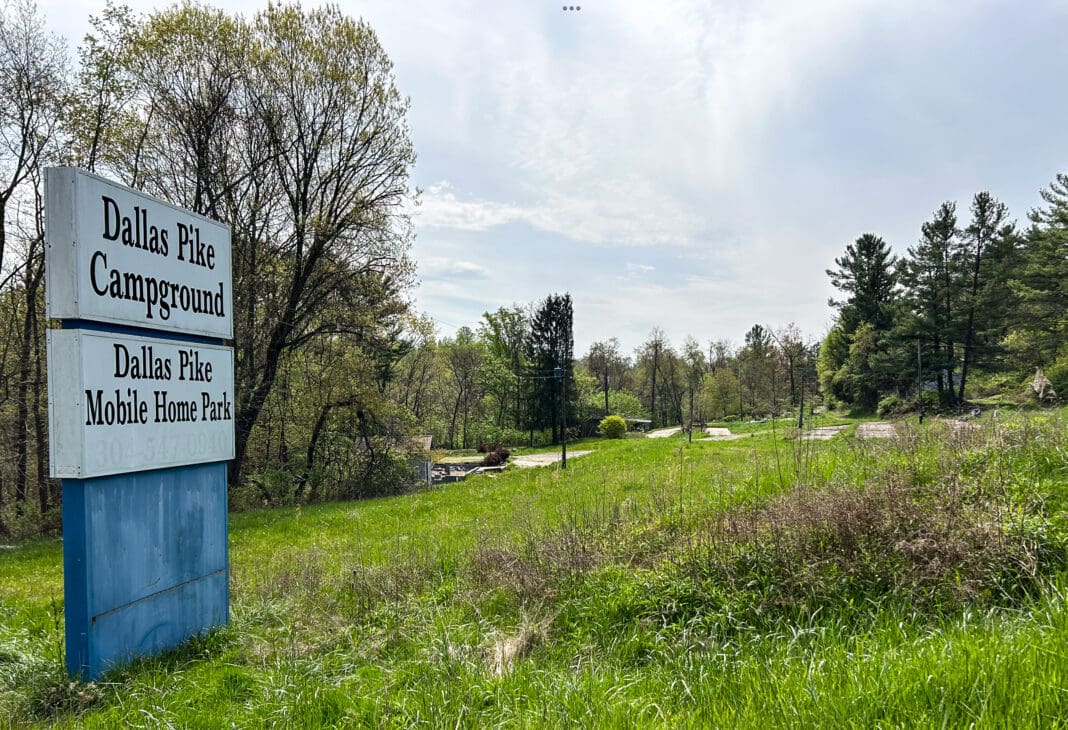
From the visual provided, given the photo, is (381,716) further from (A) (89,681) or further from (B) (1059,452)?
(B) (1059,452)

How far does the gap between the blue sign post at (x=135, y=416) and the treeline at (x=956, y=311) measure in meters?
29.0

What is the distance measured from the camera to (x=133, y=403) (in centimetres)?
381

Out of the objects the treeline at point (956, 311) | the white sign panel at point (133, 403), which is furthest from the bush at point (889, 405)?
the white sign panel at point (133, 403)

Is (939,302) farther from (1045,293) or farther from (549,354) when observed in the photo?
(549,354)

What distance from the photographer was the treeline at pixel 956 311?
2688cm

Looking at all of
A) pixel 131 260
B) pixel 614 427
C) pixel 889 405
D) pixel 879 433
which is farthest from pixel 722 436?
pixel 131 260

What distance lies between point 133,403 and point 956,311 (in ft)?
128

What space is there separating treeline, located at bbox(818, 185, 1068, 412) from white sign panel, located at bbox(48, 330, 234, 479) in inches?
1139

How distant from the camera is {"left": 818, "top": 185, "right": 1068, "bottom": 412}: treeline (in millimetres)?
26875

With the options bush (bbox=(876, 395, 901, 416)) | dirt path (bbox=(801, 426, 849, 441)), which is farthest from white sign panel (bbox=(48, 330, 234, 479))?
bush (bbox=(876, 395, 901, 416))

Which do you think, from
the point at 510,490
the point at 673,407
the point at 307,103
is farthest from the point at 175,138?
the point at 673,407

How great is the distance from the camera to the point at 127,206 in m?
3.87

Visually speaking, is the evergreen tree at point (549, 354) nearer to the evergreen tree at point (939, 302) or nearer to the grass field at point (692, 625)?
the evergreen tree at point (939, 302)

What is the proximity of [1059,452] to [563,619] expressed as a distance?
14.2 feet
